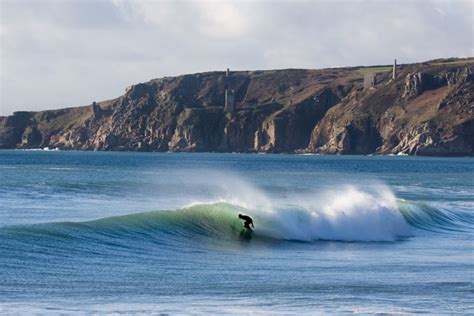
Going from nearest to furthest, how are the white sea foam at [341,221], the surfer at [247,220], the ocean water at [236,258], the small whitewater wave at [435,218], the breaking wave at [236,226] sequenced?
the ocean water at [236,258], the breaking wave at [236,226], the surfer at [247,220], the white sea foam at [341,221], the small whitewater wave at [435,218]

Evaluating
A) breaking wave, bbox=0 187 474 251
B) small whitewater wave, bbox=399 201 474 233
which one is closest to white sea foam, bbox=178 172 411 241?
breaking wave, bbox=0 187 474 251

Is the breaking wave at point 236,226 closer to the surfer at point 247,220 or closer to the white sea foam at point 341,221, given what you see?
the white sea foam at point 341,221

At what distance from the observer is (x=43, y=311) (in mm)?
19422

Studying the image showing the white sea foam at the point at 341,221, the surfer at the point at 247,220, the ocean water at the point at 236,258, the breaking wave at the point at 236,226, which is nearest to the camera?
the ocean water at the point at 236,258

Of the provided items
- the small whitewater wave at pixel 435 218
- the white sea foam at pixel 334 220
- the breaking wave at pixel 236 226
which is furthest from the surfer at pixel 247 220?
the small whitewater wave at pixel 435 218

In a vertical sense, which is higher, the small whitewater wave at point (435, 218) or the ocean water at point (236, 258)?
the small whitewater wave at point (435, 218)

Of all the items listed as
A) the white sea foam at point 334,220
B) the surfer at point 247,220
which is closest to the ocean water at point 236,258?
the white sea foam at point 334,220

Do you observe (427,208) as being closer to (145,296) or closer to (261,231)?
(261,231)

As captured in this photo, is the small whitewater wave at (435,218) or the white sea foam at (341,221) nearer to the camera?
the white sea foam at (341,221)

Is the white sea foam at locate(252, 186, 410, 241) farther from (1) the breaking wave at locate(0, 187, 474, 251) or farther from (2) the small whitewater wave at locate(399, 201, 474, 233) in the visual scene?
(2) the small whitewater wave at locate(399, 201, 474, 233)

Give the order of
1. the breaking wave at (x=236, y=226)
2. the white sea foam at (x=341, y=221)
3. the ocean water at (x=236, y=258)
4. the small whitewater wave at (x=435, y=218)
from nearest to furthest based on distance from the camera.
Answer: the ocean water at (x=236, y=258)
the breaking wave at (x=236, y=226)
the white sea foam at (x=341, y=221)
the small whitewater wave at (x=435, y=218)

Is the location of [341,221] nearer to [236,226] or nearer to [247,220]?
[236,226]

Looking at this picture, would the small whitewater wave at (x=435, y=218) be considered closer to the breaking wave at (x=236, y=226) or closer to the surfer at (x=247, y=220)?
the breaking wave at (x=236, y=226)

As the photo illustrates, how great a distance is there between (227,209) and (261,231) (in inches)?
126
